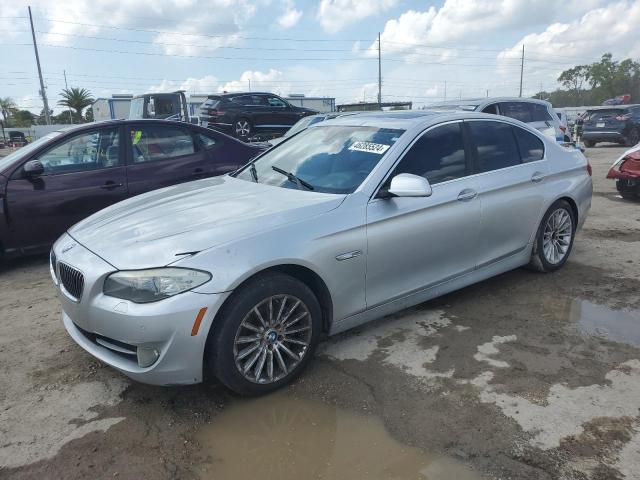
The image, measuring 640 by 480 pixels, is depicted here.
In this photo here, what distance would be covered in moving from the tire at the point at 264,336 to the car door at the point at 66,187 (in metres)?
3.57

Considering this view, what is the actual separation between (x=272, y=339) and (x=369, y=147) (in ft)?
5.35

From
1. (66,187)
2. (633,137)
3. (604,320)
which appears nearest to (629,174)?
A: (604,320)

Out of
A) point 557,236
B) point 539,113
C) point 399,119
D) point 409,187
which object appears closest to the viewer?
point 409,187

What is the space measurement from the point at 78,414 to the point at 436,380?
211cm

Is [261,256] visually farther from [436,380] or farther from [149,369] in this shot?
[436,380]

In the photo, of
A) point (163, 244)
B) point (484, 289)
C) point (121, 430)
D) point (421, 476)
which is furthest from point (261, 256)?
point (484, 289)

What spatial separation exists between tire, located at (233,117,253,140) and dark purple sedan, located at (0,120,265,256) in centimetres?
987

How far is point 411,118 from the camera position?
160 inches

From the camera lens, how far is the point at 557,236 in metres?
5.02

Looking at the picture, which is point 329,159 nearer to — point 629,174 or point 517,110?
point 629,174

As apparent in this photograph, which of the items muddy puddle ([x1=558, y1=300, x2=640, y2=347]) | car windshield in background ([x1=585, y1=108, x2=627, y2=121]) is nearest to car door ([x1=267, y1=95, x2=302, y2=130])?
car windshield in background ([x1=585, y1=108, x2=627, y2=121])

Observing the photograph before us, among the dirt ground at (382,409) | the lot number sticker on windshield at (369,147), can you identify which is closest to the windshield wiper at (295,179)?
the lot number sticker on windshield at (369,147)

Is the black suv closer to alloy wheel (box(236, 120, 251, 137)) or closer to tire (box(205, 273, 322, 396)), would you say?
alloy wheel (box(236, 120, 251, 137))

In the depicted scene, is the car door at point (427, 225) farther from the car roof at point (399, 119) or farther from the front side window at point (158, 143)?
the front side window at point (158, 143)
